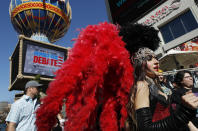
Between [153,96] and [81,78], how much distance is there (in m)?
0.48

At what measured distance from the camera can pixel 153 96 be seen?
86 cm

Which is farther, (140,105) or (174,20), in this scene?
(174,20)

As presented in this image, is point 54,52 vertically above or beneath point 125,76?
above

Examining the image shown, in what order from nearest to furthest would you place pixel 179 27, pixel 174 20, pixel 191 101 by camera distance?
pixel 191 101
pixel 179 27
pixel 174 20

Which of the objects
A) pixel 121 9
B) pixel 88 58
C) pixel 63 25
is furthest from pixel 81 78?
pixel 63 25

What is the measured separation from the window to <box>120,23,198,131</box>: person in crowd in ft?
23.1

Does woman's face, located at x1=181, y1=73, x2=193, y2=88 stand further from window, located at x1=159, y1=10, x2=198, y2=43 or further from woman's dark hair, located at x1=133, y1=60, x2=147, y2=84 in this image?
window, located at x1=159, y1=10, x2=198, y2=43

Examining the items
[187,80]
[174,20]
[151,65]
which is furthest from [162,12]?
[151,65]

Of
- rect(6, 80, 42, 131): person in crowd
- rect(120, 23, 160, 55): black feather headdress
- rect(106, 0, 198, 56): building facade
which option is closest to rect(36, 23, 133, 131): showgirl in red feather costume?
rect(120, 23, 160, 55): black feather headdress

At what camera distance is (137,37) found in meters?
1.19

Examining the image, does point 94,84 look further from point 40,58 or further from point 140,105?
point 40,58

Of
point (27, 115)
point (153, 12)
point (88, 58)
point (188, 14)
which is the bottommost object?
point (27, 115)

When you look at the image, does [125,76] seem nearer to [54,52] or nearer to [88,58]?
[88,58]

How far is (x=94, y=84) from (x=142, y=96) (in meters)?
0.30
